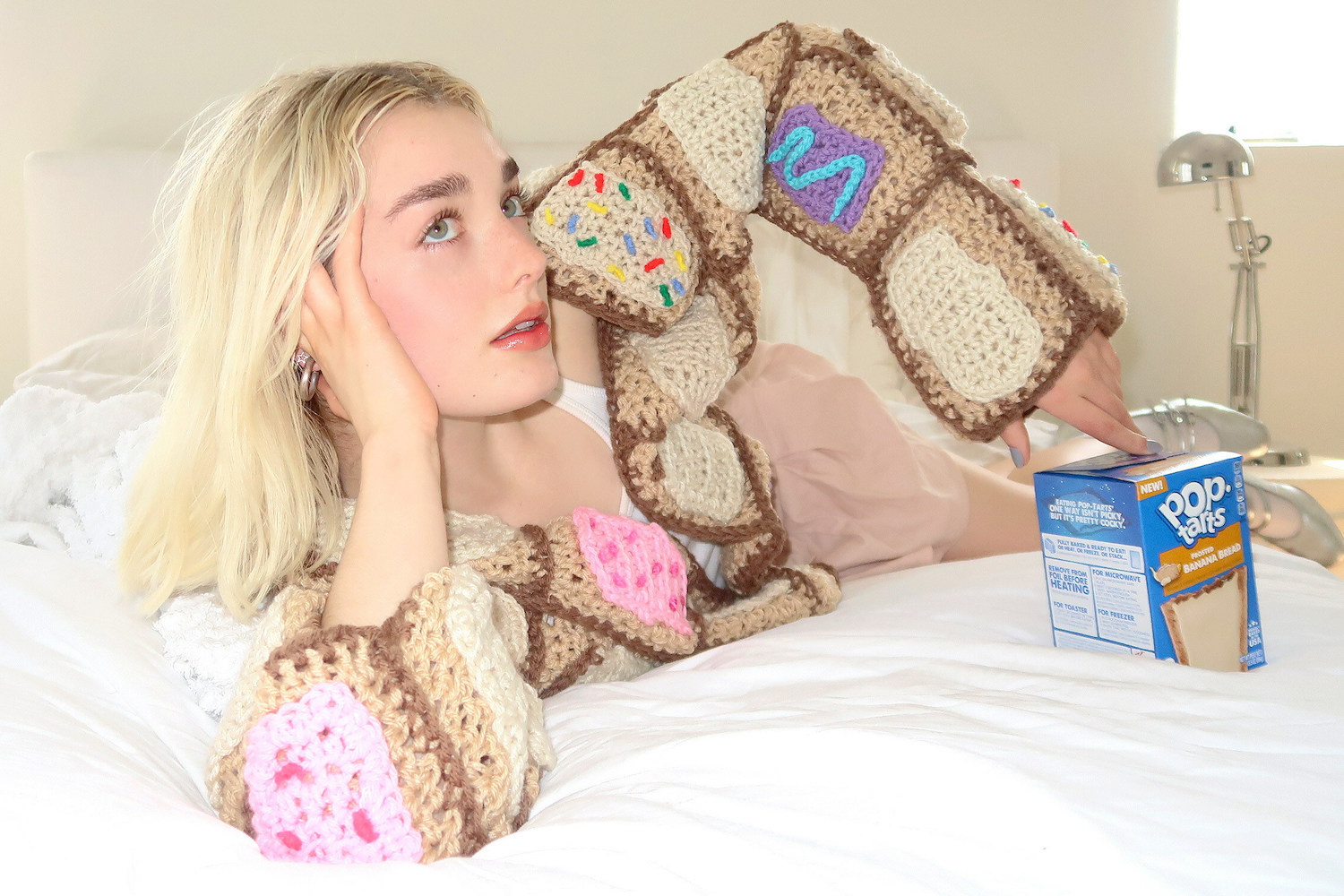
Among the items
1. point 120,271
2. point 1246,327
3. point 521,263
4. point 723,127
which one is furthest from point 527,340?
point 1246,327

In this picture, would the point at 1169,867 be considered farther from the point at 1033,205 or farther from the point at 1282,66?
Answer: the point at 1282,66

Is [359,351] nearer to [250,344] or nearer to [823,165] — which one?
[250,344]

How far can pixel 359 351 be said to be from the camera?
863mm

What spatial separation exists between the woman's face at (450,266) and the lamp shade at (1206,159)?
1919mm

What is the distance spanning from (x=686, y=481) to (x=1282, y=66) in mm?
2577

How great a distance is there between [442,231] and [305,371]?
0.20m

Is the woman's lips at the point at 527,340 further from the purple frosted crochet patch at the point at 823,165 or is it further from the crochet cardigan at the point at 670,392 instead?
the purple frosted crochet patch at the point at 823,165

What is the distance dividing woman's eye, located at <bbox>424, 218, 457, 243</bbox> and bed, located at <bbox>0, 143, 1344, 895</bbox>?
0.42m

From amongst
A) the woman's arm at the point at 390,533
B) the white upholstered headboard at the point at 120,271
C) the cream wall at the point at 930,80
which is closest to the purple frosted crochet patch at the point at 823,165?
the woman's arm at the point at 390,533

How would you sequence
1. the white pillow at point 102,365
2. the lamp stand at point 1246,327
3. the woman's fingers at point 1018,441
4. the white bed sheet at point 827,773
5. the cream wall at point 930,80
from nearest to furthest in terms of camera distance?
1. the white bed sheet at point 827,773
2. the woman's fingers at point 1018,441
3. the white pillow at point 102,365
4. the cream wall at point 930,80
5. the lamp stand at point 1246,327

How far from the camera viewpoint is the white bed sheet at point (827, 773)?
0.53m

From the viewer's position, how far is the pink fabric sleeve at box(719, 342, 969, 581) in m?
1.27

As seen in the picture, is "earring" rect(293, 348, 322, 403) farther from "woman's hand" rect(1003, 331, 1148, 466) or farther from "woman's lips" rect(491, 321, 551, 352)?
"woman's hand" rect(1003, 331, 1148, 466)

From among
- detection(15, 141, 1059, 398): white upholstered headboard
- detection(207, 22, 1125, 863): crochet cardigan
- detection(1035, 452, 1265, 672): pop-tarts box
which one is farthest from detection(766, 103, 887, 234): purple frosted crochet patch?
detection(15, 141, 1059, 398): white upholstered headboard
